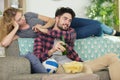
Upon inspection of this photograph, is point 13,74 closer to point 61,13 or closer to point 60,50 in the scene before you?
point 60,50

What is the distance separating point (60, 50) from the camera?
8.27 feet

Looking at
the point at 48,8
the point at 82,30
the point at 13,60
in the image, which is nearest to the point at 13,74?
the point at 13,60

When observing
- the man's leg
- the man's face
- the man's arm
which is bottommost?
the man's leg

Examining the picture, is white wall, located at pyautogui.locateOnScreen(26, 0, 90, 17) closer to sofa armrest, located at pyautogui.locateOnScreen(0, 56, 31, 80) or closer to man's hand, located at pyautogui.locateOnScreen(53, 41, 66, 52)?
man's hand, located at pyautogui.locateOnScreen(53, 41, 66, 52)

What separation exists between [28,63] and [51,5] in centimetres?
238

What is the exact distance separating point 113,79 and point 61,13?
869 millimetres

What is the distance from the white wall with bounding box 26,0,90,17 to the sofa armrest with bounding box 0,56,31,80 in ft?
7.43

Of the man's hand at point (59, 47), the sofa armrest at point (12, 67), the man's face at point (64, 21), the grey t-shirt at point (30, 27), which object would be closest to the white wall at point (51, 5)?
the grey t-shirt at point (30, 27)

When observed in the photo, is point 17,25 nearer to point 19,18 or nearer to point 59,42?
point 19,18

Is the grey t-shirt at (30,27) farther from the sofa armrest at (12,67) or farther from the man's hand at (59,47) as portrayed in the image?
the sofa armrest at (12,67)

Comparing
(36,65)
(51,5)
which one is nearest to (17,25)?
(36,65)

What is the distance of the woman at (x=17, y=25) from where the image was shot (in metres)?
2.71

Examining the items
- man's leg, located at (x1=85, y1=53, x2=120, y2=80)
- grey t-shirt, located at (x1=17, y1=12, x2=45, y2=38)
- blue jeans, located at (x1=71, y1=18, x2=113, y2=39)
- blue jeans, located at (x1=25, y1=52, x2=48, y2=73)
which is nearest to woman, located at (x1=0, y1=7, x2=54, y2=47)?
grey t-shirt, located at (x1=17, y1=12, x2=45, y2=38)

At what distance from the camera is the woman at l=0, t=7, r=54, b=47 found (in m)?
2.71
